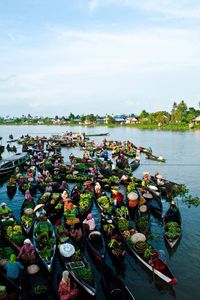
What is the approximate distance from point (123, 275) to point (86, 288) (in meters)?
3.47

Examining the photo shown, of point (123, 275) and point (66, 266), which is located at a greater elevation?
point (66, 266)

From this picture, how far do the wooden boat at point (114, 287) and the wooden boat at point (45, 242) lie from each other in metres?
2.97

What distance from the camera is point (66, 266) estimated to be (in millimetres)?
15656

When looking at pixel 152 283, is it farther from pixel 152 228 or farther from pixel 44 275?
pixel 152 228

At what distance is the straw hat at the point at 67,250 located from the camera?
54.0 ft

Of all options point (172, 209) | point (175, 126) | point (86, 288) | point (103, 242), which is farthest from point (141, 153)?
point (175, 126)

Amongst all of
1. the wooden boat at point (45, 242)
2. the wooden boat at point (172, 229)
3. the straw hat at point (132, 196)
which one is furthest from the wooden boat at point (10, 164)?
the wooden boat at point (172, 229)

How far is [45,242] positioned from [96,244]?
2928 mm

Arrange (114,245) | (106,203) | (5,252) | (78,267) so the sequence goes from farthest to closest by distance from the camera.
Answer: (106,203), (114,245), (5,252), (78,267)

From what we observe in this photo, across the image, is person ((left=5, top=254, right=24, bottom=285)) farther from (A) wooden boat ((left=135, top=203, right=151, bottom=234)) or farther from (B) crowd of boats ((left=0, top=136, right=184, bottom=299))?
(A) wooden boat ((left=135, top=203, right=151, bottom=234))

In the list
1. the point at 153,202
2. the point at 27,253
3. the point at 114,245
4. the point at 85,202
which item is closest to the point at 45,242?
the point at 27,253

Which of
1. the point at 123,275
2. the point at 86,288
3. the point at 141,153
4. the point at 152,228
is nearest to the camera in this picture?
the point at 86,288

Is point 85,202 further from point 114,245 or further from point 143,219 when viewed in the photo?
point 114,245

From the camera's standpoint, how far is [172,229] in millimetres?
20781
